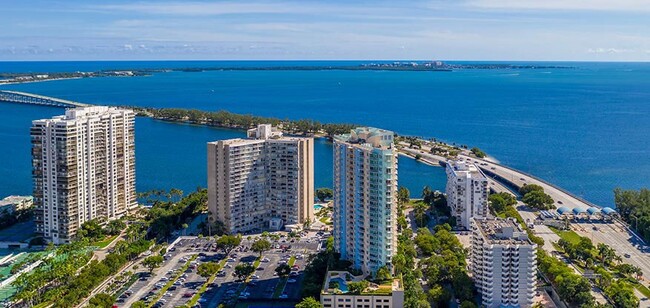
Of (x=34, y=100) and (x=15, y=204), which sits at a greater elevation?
(x=34, y=100)

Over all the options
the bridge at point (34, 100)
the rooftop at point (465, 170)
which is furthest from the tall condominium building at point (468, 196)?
the bridge at point (34, 100)

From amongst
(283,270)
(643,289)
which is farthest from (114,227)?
(643,289)

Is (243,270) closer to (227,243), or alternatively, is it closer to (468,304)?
(227,243)

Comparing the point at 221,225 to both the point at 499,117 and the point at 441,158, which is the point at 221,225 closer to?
the point at 441,158

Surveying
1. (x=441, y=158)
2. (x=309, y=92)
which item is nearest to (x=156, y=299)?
(x=441, y=158)

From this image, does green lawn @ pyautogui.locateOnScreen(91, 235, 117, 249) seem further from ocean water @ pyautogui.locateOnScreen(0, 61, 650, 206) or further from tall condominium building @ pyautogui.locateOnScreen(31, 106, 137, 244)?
ocean water @ pyautogui.locateOnScreen(0, 61, 650, 206)

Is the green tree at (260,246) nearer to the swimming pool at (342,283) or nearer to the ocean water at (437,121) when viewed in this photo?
the swimming pool at (342,283)

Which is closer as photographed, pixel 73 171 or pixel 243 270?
pixel 243 270

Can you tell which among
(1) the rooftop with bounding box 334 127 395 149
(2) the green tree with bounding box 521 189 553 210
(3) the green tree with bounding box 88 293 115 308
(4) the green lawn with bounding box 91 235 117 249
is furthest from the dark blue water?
(3) the green tree with bounding box 88 293 115 308
